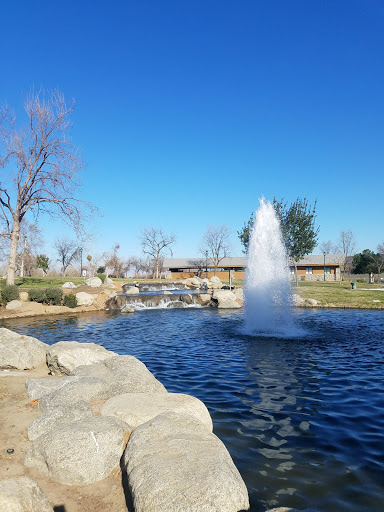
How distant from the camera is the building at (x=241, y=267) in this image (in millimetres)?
54906

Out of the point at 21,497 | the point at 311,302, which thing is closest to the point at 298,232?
the point at 311,302

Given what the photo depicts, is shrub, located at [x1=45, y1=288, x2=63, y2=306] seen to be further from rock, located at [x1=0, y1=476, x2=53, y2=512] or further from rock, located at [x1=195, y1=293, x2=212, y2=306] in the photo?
rock, located at [x1=0, y1=476, x2=53, y2=512]

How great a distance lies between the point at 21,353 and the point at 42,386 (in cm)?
247

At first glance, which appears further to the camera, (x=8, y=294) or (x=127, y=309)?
(x=127, y=309)

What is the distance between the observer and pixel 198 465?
11.6ft

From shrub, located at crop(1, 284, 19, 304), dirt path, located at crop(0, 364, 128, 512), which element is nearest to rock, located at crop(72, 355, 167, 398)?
dirt path, located at crop(0, 364, 128, 512)

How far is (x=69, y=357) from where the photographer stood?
24.8 ft

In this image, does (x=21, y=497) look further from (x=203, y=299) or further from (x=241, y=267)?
(x=241, y=267)

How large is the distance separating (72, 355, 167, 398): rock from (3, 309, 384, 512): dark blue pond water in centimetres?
104

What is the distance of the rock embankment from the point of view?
3.13 metres

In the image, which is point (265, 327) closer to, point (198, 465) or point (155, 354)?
point (155, 354)

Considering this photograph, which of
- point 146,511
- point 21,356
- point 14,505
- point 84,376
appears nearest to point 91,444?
point 146,511

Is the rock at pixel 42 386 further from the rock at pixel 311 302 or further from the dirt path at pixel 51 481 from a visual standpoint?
the rock at pixel 311 302

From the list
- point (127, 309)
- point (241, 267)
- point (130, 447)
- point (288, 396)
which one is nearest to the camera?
point (130, 447)
